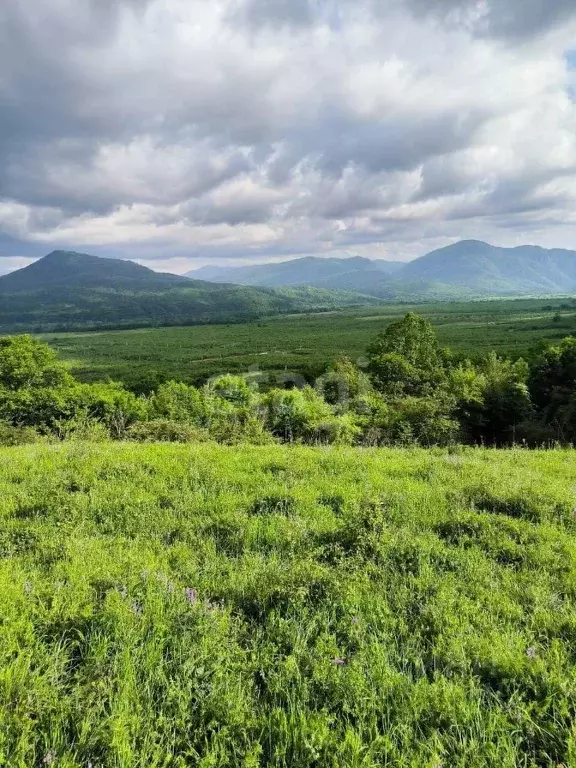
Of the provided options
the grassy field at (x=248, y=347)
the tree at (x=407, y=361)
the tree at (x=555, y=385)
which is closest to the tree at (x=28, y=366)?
the tree at (x=407, y=361)

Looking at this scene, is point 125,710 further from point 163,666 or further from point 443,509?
point 443,509

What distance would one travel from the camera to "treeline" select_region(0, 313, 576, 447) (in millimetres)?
23719

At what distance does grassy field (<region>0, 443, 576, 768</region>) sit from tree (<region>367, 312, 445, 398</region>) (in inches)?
1377

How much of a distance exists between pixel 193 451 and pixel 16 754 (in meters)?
6.76

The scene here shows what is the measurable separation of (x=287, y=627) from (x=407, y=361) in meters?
43.9

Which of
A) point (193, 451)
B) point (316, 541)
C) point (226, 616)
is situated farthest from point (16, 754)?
point (193, 451)

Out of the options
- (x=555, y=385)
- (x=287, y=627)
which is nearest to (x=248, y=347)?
(x=555, y=385)

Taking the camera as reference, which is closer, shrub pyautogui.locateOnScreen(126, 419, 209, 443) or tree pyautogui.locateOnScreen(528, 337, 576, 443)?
shrub pyautogui.locateOnScreen(126, 419, 209, 443)

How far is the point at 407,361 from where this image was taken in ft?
150

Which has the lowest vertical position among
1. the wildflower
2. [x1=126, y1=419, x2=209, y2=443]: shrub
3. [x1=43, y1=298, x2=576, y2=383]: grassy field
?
[x1=43, y1=298, x2=576, y2=383]: grassy field

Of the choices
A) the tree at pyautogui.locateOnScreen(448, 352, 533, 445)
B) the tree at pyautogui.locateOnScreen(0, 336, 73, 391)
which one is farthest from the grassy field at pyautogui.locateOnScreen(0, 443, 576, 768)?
the tree at pyautogui.locateOnScreen(0, 336, 73, 391)

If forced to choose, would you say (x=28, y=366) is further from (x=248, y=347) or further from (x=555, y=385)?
(x=248, y=347)

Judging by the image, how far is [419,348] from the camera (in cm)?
4894

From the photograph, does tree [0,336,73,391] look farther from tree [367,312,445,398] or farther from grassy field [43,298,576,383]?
grassy field [43,298,576,383]
